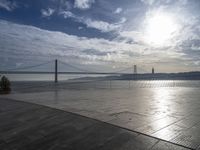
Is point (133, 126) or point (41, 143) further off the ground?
point (133, 126)

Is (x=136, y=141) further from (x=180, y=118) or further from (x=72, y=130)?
(x=180, y=118)

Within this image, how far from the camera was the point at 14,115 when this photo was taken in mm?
4004

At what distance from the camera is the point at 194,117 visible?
3.32 meters

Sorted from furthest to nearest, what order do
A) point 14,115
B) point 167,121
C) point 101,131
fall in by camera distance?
point 14,115, point 167,121, point 101,131

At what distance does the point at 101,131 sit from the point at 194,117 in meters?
1.91

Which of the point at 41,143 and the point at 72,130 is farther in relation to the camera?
the point at 72,130

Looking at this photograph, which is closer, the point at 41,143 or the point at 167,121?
the point at 41,143

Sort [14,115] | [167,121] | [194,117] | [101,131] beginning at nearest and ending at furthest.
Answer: [101,131] < [167,121] < [194,117] < [14,115]

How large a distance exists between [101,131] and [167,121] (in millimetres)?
1249

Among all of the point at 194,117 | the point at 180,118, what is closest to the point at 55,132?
the point at 180,118

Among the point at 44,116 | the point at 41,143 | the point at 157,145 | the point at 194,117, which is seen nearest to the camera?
the point at 157,145

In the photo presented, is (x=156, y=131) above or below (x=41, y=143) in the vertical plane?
above

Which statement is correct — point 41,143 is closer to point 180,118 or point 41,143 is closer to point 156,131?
point 156,131

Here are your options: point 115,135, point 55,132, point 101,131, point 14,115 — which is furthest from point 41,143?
point 14,115
